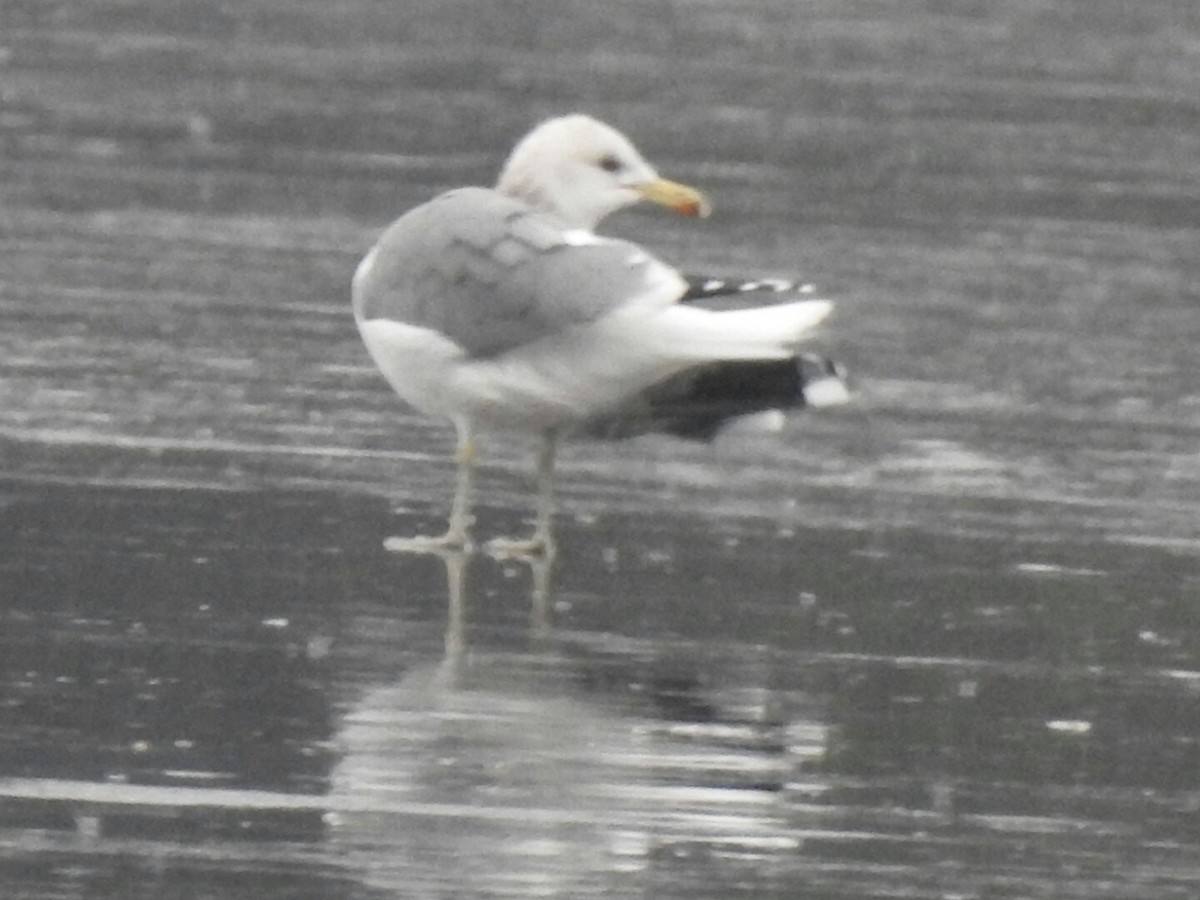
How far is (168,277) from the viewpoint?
41.3ft

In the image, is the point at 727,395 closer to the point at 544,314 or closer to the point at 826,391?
the point at 826,391

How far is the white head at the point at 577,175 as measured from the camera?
9086 millimetres

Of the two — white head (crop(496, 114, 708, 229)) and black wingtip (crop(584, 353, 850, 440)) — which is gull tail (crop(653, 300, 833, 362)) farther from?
white head (crop(496, 114, 708, 229))

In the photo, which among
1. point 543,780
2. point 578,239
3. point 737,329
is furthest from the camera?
point 578,239

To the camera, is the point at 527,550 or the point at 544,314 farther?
the point at 527,550

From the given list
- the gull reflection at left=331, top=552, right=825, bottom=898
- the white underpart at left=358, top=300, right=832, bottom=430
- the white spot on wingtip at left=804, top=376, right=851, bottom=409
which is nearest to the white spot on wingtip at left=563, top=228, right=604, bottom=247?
the white underpart at left=358, top=300, right=832, bottom=430

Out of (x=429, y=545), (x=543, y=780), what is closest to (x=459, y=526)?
(x=429, y=545)

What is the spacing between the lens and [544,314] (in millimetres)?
8367

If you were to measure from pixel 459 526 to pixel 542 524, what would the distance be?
0.20 metres

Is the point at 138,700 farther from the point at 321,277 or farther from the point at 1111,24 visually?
the point at 1111,24

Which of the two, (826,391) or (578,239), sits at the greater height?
(578,239)

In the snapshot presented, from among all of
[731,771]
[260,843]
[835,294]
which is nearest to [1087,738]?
[731,771]

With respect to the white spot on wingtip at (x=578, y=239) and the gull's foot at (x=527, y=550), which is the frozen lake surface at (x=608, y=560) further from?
the white spot on wingtip at (x=578, y=239)

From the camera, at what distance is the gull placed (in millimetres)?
8180
